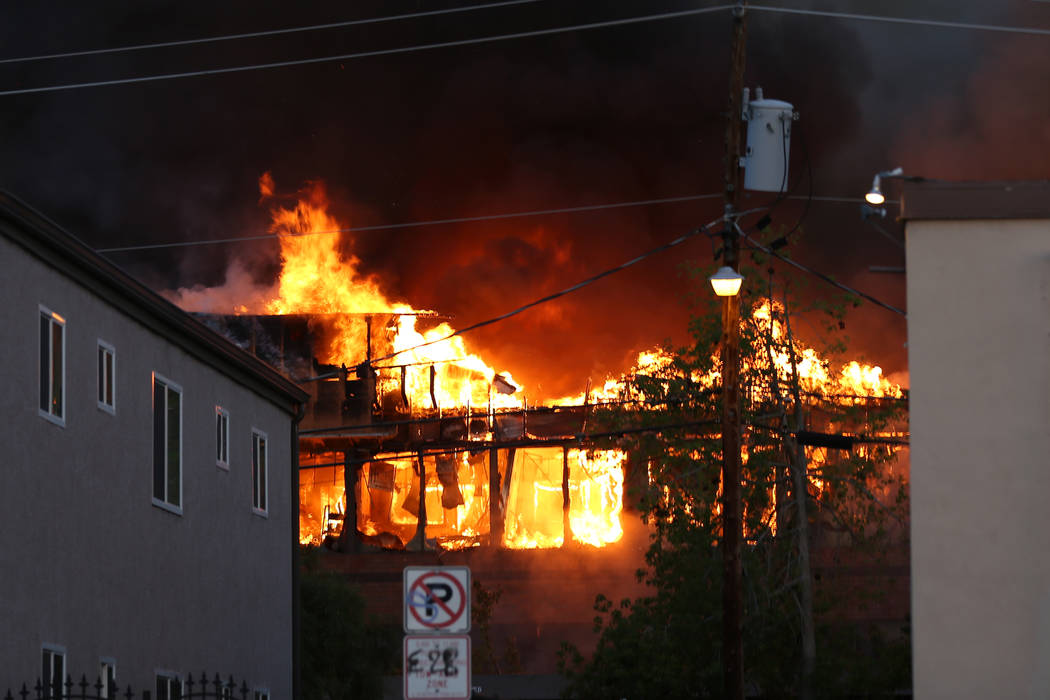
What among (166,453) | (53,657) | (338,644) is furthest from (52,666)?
(338,644)

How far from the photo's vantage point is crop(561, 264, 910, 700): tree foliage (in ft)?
98.3

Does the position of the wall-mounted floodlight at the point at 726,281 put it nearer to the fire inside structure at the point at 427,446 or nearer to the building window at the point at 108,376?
the building window at the point at 108,376

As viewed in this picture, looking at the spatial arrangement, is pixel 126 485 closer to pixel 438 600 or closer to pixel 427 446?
pixel 438 600

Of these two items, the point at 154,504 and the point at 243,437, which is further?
the point at 243,437

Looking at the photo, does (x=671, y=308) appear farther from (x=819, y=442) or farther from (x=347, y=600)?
(x=819, y=442)

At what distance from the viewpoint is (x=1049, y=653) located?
531 inches

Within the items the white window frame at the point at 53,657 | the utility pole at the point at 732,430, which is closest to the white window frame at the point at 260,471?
the white window frame at the point at 53,657

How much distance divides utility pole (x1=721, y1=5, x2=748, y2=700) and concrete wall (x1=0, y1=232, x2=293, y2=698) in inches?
277

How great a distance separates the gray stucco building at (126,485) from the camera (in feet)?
52.5

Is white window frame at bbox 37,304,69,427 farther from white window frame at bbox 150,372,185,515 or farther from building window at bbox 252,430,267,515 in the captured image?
building window at bbox 252,430,267,515

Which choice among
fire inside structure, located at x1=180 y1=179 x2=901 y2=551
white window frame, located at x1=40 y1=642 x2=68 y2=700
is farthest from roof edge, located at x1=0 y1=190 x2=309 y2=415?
fire inside structure, located at x1=180 y1=179 x2=901 y2=551

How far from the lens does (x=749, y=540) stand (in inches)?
1252

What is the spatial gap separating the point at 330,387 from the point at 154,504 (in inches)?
1217

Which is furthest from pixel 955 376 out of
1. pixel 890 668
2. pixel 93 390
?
pixel 890 668
